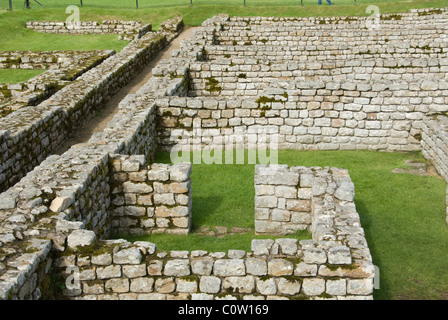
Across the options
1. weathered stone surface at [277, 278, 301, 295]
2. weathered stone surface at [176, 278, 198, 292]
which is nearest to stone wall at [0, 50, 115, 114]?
weathered stone surface at [176, 278, 198, 292]

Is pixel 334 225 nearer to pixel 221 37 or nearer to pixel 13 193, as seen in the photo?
pixel 13 193

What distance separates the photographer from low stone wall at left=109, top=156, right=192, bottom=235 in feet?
29.2

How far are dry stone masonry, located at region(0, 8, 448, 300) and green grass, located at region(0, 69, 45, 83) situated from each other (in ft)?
13.1

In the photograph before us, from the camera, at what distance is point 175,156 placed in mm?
13492

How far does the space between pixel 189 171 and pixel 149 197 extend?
89 cm

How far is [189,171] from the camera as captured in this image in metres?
8.99

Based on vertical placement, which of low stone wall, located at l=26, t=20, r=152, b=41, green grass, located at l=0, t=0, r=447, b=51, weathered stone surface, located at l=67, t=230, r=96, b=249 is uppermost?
green grass, located at l=0, t=0, r=447, b=51

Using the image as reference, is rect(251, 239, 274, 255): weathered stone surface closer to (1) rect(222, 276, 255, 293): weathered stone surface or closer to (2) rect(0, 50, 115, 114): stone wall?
(1) rect(222, 276, 255, 293): weathered stone surface

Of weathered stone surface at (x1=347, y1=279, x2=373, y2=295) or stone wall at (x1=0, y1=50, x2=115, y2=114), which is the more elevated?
stone wall at (x1=0, y1=50, x2=115, y2=114)

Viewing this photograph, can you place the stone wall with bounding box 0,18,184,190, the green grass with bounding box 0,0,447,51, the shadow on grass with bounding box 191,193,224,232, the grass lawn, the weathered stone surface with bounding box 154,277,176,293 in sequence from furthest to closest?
the green grass with bounding box 0,0,447,51
the stone wall with bounding box 0,18,184,190
the shadow on grass with bounding box 191,193,224,232
the grass lawn
the weathered stone surface with bounding box 154,277,176,293

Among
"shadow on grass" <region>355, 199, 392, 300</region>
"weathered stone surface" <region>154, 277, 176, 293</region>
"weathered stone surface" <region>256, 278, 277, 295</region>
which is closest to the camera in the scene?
"weathered stone surface" <region>256, 278, 277, 295</region>

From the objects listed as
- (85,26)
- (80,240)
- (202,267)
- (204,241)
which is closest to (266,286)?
(202,267)

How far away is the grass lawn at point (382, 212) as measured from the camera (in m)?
7.63

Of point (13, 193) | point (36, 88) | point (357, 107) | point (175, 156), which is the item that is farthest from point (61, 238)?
point (36, 88)
